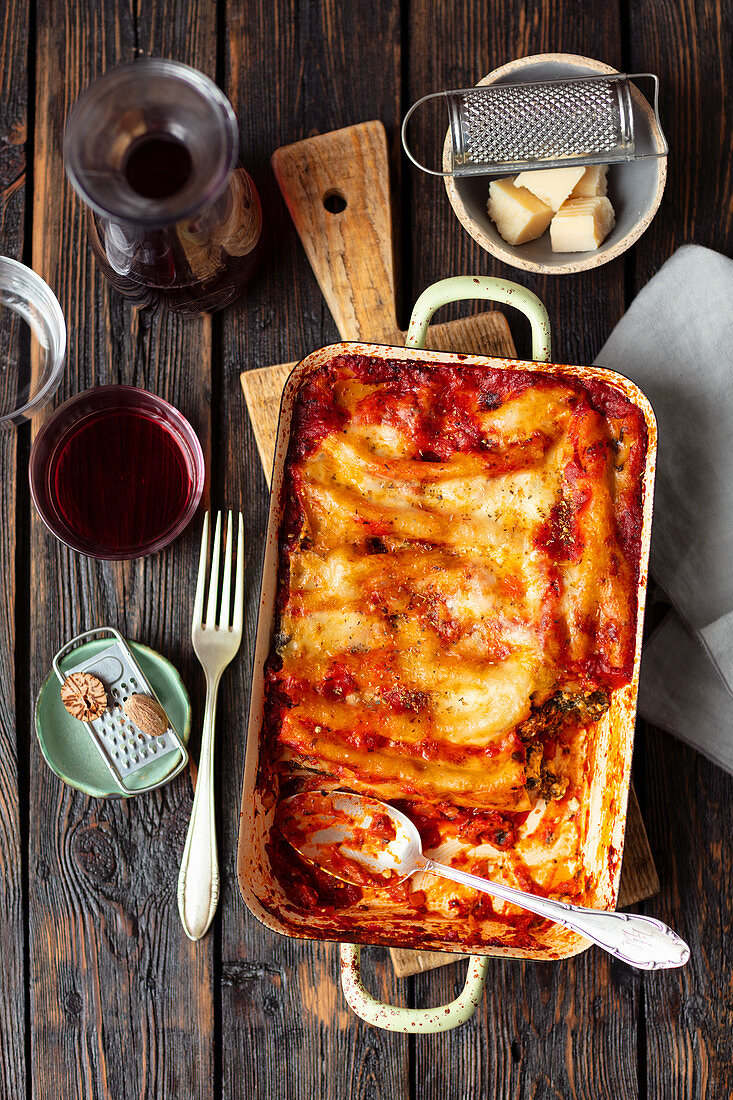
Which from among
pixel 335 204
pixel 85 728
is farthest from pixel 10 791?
pixel 335 204

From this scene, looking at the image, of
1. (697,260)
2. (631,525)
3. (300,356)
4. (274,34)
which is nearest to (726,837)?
(631,525)

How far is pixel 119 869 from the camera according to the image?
75.3 inches

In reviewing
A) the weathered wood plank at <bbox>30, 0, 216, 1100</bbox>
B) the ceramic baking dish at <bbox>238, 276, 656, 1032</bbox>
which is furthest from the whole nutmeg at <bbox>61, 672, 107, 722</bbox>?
the ceramic baking dish at <bbox>238, 276, 656, 1032</bbox>

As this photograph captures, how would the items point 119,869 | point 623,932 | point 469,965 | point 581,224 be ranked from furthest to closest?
point 119,869
point 581,224
point 469,965
point 623,932

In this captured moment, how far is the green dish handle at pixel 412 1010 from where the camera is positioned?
1.63 meters

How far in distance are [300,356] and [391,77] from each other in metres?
0.64

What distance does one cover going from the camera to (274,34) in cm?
200

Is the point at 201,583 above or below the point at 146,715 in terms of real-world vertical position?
above

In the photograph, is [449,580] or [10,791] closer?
[449,580]

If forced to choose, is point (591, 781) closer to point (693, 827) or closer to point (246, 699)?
point (693, 827)

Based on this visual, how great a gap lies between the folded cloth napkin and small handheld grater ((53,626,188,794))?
0.96m

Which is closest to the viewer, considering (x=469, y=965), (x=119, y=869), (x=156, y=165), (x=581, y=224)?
(x=156, y=165)

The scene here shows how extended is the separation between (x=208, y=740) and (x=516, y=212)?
3.93ft

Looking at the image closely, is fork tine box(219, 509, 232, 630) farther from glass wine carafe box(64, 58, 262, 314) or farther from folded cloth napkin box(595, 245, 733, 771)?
folded cloth napkin box(595, 245, 733, 771)
